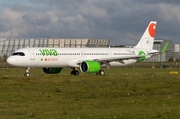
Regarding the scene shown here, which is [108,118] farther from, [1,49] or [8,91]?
[1,49]

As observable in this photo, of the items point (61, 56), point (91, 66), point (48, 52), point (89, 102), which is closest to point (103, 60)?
point (91, 66)

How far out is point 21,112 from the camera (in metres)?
19.9

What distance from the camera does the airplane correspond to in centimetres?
5059

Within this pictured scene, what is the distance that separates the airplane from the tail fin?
130 cm

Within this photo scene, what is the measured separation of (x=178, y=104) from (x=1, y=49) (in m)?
115

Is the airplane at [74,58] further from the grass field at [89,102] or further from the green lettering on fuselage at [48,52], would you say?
the grass field at [89,102]

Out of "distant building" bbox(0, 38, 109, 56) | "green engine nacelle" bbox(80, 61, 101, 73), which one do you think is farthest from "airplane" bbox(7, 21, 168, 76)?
"distant building" bbox(0, 38, 109, 56)

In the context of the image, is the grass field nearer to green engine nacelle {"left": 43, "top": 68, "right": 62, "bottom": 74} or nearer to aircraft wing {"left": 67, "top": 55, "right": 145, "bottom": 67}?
aircraft wing {"left": 67, "top": 55, "right": 145, "bottom": 67}

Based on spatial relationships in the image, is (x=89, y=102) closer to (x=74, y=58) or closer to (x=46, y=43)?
(x=74, y=58)

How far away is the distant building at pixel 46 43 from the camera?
10562cm

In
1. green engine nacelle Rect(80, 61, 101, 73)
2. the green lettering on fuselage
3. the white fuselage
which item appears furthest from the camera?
green engine nacelle Rect(80, 61, 101, 73)

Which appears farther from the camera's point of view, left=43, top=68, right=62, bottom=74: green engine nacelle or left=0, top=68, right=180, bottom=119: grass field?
left=43, top=68, right=62, bottom=74: green engine nacelle

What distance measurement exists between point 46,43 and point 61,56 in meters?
62.9

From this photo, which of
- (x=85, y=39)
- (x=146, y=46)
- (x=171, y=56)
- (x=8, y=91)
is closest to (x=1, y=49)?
(x=85, y=39)
